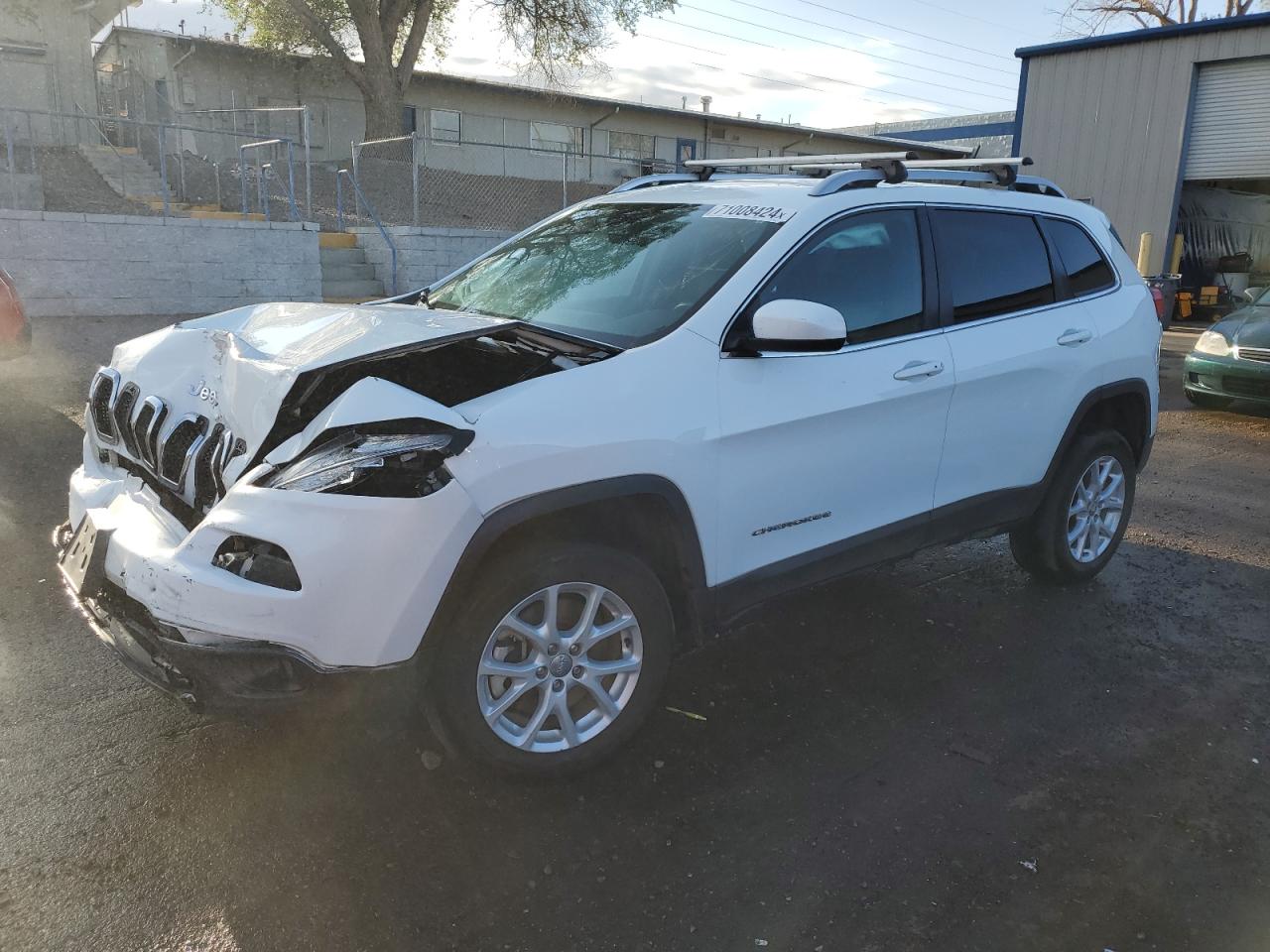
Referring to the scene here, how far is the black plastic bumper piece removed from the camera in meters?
2.48

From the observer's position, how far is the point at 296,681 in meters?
2.52

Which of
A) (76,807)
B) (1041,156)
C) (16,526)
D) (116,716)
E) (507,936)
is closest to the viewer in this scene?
(507,936)

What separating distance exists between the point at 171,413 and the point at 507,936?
1963 millimetres

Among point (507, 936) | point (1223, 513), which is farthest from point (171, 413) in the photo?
point (1223, 513)

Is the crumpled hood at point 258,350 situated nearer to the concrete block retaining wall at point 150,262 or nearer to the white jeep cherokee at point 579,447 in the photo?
the white jeep cherokee at point 579,447

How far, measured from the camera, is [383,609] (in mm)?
2527

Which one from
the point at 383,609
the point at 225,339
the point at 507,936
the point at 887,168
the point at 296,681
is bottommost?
the point at 507,936

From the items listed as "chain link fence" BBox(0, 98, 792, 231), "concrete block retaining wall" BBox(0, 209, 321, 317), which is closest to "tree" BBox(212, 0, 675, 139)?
"chain link fence" BBox(0, 98, 792, 231)

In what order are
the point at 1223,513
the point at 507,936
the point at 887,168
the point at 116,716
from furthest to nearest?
the point at 1223,513
the point at 887,168
the point at 116,716
the point at 507,936

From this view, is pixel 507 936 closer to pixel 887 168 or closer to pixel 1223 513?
pixel 887 168

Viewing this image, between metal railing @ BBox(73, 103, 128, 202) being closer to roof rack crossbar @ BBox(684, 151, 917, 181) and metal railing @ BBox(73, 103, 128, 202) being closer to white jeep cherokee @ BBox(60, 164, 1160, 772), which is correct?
roof rack crossbar @ BBox(684, 151, 917, 181)

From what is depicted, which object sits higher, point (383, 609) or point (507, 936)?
point (383, 609)

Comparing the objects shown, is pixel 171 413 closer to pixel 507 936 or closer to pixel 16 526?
pixel 507 936

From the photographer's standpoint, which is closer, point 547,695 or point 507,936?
point 507,936
